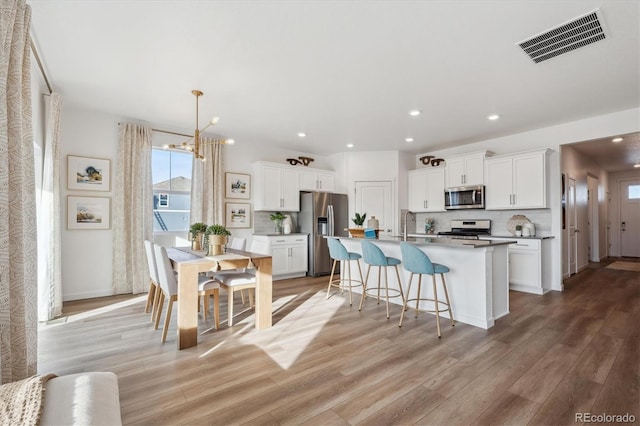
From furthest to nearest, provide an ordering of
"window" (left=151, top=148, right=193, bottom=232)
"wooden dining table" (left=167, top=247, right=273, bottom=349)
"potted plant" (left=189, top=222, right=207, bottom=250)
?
"window" (left=151, top=148, right=193, bottom=232) → "potted plant" (left=189, top=222, right=207, bottom=250) → "wooden dining table" (left=167, top=247, right=273, bottom=349)

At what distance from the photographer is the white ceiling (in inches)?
90.4

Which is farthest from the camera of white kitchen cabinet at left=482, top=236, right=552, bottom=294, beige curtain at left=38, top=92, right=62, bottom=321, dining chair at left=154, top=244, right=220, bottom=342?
white kitchen cabinet at left=482, top=236, right=552, bottom=294

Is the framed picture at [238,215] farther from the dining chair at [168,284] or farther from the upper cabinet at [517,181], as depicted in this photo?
the upper cabinet at [517,181]

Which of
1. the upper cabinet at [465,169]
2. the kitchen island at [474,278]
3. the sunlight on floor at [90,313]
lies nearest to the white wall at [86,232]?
the sunlight on floor at [90,313]

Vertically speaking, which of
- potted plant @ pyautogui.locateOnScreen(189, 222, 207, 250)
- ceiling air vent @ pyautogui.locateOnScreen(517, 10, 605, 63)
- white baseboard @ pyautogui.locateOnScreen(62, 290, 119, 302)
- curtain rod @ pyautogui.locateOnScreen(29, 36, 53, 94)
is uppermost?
curtain rod @ pyautogui.locateOnScreen(29, 36, 53, 94)

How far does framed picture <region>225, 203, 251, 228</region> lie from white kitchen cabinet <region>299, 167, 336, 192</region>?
49.4 inches

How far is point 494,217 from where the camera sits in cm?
580

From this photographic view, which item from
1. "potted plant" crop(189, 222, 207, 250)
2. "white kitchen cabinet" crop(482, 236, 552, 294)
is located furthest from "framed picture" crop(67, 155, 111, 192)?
"white kitchen cabinet" crop(482, 236, 552, 294)

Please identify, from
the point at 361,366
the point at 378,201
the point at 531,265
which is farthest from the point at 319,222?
the point at 361,366

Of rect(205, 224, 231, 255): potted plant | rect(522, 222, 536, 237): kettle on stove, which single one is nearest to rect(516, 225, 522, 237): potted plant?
rect(522, 222, 536, 237): kettle on stove

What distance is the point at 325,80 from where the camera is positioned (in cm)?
339

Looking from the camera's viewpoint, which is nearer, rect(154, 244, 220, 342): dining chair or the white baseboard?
rect(154, 244, 220, 342): dining chair

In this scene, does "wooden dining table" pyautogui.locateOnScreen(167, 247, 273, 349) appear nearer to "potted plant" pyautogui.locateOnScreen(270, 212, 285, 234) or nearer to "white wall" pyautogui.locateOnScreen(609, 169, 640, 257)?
"potted plant" pyautogui.locateOnScreen(270, 212, 285, 234)

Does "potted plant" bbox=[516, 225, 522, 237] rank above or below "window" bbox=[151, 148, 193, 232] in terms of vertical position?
below
